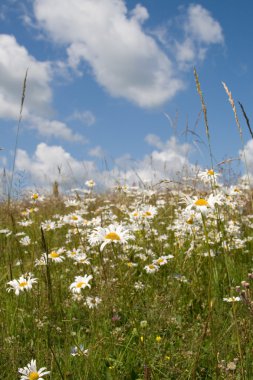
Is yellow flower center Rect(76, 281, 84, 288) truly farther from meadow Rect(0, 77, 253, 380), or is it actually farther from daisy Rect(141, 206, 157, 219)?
daisy Rect(141, 206, 157, 219)

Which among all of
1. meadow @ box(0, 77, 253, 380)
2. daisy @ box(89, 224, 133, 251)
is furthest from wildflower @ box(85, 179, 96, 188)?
daisy @ box(89, 224, 133, 251)

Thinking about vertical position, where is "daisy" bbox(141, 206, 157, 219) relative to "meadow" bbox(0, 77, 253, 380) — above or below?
above

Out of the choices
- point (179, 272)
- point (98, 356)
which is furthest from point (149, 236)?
point (98, 356)

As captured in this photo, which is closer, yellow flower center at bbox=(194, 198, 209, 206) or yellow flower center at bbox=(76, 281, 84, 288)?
yellow flower center at bbox=(194, 198, 209, 206)

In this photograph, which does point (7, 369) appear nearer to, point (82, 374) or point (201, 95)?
point (82, 374)

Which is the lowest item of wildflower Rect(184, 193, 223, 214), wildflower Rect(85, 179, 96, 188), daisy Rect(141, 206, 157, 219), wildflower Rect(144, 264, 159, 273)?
wildflower Rect(144, 264, 159, 273)

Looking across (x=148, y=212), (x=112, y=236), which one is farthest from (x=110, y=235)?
(x=148, y=212)

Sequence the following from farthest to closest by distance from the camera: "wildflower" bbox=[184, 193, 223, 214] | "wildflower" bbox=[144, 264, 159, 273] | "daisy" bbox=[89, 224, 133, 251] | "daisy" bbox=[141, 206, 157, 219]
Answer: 1. "daisy" bbox=[141, 206, 157, 219]
2. "wildflower" bbox=[144, 264, 159, 273]
3. "daisy" bbox=[89, 224, 133, 251]
4. "wildflower" bbox=[184, 193, 223, 214]

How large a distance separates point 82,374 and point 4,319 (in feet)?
2.94

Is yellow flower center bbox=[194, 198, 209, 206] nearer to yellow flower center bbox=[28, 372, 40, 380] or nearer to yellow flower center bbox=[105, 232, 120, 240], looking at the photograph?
yellow flower center bbox=[105, 232, 120, 240]

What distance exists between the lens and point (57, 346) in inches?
103

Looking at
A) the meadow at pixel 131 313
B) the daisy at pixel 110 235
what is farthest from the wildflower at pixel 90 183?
the daisy at pixel 110 235

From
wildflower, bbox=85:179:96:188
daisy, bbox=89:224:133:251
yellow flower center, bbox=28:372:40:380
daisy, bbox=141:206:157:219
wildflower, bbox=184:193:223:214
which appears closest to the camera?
yellow flower center, bbox=28:372:40:380

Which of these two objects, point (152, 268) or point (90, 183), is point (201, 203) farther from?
point (90, 183)
